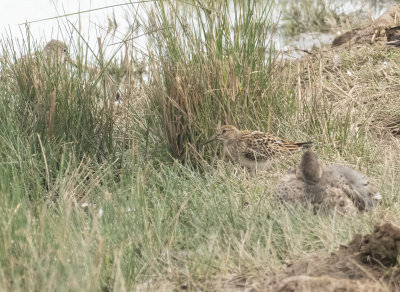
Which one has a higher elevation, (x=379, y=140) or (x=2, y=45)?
(x=2, y=45)

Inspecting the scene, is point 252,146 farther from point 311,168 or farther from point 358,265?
point 358,265

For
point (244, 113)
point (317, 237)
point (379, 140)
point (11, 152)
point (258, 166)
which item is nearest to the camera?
point (317, 237)

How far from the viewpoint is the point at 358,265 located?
137 inches

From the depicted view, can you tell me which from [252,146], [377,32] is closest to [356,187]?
[252,146]

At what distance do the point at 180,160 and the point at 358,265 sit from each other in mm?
2956

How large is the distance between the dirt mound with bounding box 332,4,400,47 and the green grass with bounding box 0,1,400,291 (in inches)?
47.4

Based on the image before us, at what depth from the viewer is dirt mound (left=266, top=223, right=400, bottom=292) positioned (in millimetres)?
3424

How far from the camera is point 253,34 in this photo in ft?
20.9

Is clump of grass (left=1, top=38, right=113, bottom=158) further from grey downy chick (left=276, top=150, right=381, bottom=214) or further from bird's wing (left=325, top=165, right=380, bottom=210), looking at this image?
bird's wing (left=325, top=165, right=380, bottom=210)

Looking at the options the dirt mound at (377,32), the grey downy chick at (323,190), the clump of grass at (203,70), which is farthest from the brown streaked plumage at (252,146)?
the dirt mound at (377,32)

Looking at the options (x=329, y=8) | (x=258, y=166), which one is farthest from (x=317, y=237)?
(x=329, y=8)

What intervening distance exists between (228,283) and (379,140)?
3.72 meters

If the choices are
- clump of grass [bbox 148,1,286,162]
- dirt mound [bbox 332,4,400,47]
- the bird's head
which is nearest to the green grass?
clump of grass [bbox 148,1,286,162]

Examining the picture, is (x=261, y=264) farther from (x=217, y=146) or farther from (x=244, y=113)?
(x=244, y=113)
